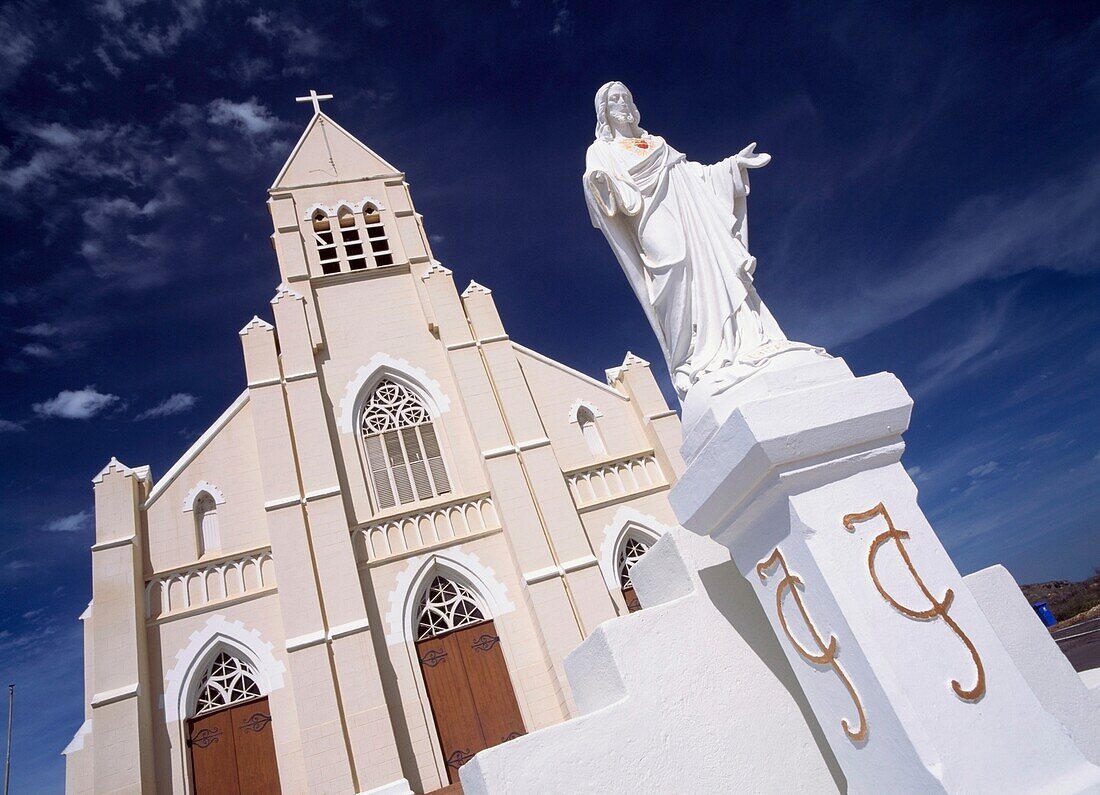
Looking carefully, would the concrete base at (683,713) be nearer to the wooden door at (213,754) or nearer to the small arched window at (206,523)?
the wooden door at (213,754)

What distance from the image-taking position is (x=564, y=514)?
12.1 metres

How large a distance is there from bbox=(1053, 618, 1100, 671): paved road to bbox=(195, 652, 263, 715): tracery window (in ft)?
36.3

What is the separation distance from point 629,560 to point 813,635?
1118 cm

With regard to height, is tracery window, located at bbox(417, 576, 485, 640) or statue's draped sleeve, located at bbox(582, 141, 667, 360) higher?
tracery window, located at bbox(417, 576, 485, 640)

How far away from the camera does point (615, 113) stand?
3344 millimetres

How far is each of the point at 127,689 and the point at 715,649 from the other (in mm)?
10667

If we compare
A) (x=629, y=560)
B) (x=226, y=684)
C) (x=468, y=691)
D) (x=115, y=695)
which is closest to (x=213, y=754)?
(x=226, y=684)

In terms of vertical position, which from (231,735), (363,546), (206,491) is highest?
(206,491)

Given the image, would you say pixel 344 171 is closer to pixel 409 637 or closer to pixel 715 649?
pixel 409 637

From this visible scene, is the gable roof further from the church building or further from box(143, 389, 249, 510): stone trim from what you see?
box(143, 389, 249, 510): stone trim

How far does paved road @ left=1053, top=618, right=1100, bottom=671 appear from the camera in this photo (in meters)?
7.59

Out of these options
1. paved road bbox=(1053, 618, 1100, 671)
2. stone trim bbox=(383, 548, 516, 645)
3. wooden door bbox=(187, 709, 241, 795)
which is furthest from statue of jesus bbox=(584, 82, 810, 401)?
wooden door bbox=(187, 709, 241, 795)

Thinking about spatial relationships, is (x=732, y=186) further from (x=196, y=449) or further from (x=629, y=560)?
(x=196, y=449)

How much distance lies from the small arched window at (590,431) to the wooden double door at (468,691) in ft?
14.5
